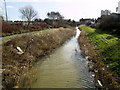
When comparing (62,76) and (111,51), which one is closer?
(62,76)

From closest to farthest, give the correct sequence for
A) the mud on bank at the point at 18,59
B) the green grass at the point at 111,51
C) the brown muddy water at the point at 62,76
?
the mud on bank at the point at 18,59 < the brown muddy water at the point at 62,76 < the green grass at the point at 111,51

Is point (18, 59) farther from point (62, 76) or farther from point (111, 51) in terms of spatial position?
point (111, 51)

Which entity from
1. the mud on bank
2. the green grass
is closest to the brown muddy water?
the mud on bank

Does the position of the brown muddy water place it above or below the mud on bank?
below

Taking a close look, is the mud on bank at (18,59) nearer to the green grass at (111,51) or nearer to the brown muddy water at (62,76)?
the brown muddy water at (62,76)

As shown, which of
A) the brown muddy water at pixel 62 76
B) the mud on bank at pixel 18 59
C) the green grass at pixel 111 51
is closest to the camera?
the mud on bank at pixel 18 59

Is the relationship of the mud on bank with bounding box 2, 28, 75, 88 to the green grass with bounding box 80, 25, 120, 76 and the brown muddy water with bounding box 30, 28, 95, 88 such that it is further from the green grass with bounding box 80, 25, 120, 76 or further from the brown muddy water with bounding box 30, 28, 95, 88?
the green grass with bounding box 80, 25, 120, 76

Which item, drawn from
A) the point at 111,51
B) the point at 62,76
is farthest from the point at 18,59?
the point at 111,51

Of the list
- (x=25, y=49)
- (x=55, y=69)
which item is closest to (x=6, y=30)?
(x=25, y=49)

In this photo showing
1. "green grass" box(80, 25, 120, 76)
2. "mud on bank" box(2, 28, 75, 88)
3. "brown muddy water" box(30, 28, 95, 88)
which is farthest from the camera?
"green grass" box(80, 25, 120, 76)

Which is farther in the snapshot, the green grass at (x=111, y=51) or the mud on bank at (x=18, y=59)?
the green grass at (x=111, y=51)

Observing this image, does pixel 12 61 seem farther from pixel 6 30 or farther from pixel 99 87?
pixel 6 30

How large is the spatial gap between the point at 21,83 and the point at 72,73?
3624 millimetres

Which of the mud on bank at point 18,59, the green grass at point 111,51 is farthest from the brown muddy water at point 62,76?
the green grass at point 111,51
